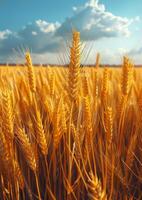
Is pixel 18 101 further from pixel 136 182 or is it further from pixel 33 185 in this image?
pixel 136 182

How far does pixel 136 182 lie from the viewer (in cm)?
101

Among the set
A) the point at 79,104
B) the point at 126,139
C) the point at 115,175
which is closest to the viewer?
the point at 115,175

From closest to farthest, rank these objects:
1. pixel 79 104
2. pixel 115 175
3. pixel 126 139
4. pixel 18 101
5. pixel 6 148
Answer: pixel 6 148 → pixel 115 175 → pixel 79 104 → pixel 126 139 → pixel 18 101

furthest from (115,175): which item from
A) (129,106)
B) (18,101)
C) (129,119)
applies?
(18,101)

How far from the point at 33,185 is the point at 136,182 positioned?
1.12ft

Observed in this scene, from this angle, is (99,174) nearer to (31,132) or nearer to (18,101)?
(31,132)

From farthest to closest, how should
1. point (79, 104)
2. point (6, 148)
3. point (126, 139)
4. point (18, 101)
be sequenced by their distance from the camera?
1. point (18, 101)
2. point (126, 139)
3. point (79, 104)
4. point (6, 148)

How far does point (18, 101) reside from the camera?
139 cm

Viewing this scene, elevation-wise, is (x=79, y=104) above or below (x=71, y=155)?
above

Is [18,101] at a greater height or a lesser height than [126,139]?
greater

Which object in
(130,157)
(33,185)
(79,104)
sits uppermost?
(79,104)

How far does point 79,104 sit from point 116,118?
0.54 feet

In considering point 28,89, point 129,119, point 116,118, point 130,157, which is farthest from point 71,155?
point 28,89

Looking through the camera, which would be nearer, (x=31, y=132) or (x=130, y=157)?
(x=130, y=157)
